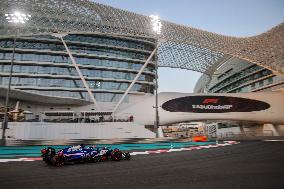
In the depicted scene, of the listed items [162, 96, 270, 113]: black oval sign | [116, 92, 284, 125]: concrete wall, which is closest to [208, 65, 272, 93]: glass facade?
[116, 92, 284, 125]: concrete wall

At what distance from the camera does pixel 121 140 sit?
90.6 feet

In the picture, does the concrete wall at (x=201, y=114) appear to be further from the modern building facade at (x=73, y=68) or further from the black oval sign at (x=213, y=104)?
the modern building facade at (x=73, y=68)

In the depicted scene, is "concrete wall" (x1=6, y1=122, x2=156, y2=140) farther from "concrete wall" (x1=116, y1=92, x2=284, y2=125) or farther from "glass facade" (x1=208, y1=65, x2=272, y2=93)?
"glass facade" (x1=208, y1=65, x2=272, y2=93)

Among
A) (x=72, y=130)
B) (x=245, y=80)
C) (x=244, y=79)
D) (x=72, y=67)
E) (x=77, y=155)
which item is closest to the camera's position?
(x=77, y=155)

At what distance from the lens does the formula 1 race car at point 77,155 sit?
12.6 m

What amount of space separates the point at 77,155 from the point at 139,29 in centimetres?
3859

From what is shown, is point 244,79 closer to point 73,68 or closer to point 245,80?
point 245,80

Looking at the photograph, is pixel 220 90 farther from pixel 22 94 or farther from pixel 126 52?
pixel 22 94

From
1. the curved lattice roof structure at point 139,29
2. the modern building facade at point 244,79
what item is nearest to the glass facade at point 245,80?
the modern building facade at point 244,79

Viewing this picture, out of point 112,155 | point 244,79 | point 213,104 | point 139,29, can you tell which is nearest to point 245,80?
point 244,79

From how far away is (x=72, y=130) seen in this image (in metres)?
38.2

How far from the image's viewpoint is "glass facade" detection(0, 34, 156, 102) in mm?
45750

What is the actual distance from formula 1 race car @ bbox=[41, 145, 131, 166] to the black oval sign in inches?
1336

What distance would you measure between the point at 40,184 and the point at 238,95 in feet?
163
